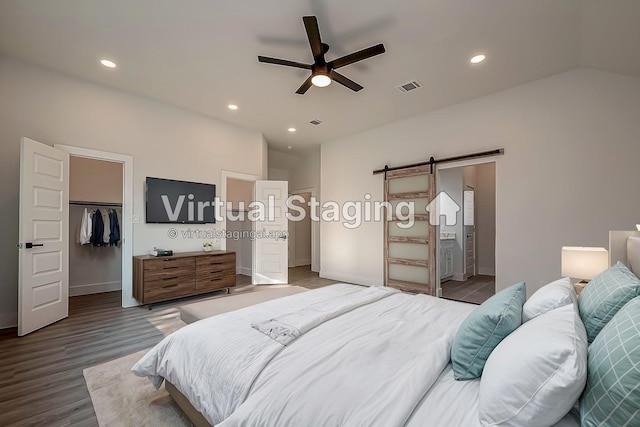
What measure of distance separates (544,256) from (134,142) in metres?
6.00

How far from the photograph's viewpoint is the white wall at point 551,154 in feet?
10.1

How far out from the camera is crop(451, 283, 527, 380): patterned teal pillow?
110cm

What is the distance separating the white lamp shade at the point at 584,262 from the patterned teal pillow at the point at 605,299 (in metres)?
1.21

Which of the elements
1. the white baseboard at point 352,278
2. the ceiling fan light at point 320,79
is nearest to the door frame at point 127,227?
the ceiling fan light at point 320,79

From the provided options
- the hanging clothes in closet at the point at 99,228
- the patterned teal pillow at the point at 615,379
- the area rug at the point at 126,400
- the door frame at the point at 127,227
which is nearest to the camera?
the patterned teal pillow at the point at 615,379

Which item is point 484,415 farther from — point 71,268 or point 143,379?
point 71,268

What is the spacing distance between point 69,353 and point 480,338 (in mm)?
3399

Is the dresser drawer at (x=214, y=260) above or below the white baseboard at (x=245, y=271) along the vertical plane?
above

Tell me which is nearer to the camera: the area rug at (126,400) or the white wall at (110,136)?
the area rug at (126,400)

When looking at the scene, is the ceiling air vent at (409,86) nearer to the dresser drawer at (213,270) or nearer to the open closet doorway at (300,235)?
the dresser drawer at (213,270)

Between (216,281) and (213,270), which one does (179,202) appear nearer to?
(213,270)

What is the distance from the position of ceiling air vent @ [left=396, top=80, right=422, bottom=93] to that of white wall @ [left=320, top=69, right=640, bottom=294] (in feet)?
3.15

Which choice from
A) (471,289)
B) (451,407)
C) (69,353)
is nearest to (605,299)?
(451,407)

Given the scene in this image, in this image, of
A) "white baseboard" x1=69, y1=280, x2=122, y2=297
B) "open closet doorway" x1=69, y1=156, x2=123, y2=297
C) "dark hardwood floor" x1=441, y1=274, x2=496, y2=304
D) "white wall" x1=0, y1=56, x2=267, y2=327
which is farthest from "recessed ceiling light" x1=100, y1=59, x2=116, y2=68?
"dark hardwood floor" x1=441, y1=274, x2=496, y2=304
